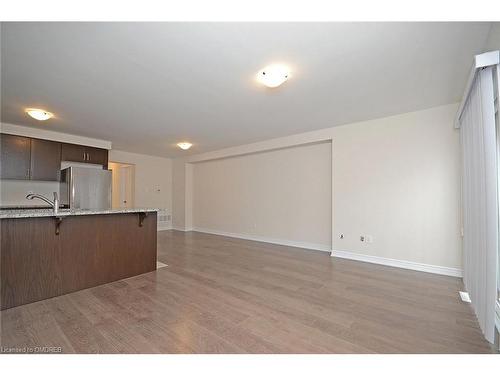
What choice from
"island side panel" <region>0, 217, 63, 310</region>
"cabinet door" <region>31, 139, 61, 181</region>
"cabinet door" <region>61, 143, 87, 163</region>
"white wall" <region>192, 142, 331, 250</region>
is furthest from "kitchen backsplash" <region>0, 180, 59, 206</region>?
"white wall" <region>192, 142, 331, 250</region>

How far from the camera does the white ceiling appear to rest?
1.76 metres

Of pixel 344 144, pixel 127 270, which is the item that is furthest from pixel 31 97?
pixel 344 144

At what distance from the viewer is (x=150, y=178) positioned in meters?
7.17

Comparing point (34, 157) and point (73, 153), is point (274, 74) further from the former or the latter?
point (34, 157)

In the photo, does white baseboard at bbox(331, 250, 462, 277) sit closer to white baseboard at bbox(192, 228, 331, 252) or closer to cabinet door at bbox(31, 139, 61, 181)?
white baseboard at bbox(192, 228, 331, 252)

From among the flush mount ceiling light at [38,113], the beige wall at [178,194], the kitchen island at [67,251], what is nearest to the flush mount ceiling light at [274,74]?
the kitchen island at [67,251]

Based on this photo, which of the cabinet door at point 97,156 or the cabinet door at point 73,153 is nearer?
the cabinet door at point 73,153

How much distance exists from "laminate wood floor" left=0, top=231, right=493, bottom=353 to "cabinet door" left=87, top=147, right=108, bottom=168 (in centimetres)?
355

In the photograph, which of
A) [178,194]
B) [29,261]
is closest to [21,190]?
[29,261]

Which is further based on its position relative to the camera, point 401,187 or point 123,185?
point 123,185

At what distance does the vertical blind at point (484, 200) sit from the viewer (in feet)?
5.37

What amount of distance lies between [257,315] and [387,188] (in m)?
3.07

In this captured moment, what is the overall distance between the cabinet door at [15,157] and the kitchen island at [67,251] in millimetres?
2485

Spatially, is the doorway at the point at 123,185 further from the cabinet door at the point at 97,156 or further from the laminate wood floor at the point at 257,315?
the laminate wood floor at the point at 257,315
